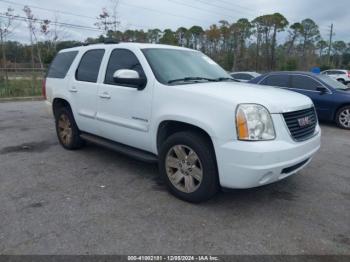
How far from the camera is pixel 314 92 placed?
900cm

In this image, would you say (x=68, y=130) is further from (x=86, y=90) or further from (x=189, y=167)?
(x=189, y=167)

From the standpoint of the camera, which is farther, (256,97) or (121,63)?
(121,63)

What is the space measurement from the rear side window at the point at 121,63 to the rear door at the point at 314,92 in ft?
21.2

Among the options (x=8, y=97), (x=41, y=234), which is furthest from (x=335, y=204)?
(x=8, y=97)

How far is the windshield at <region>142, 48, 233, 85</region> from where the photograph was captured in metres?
4.02

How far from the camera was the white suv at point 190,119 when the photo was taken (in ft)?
10.4

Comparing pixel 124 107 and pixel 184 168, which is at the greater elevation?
pixel 124 107

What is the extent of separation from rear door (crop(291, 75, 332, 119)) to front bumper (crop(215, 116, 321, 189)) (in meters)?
6.23

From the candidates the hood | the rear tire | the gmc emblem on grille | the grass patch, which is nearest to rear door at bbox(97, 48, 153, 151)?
the hood

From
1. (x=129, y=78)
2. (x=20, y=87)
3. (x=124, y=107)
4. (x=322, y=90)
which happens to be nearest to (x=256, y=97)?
(x=129, y=78)

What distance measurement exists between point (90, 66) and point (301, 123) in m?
3.39

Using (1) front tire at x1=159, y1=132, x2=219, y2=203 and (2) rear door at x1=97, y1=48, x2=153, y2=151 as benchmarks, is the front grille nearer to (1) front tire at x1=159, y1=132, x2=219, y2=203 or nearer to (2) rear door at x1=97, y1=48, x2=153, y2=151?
(1) front tire at x1=159, y1=132, x2=219, y2=203

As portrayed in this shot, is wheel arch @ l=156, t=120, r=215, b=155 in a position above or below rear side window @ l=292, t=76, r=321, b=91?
below

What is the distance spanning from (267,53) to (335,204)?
48.8 meters
